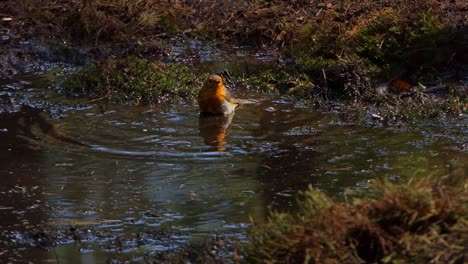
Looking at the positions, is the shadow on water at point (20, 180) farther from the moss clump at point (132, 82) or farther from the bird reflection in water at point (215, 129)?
the bird reflection in water at point (215, 129)

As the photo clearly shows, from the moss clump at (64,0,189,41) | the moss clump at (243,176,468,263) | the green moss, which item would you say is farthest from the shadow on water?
the green moss

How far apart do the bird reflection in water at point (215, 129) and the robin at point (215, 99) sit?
0.06m

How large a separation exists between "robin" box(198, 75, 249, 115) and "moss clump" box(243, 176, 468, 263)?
454cm

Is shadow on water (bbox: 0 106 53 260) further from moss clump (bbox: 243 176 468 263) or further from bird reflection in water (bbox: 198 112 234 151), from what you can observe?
moss clump (bbox: 243 176 468 263)

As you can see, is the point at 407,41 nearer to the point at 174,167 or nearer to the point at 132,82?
the point at 132,82

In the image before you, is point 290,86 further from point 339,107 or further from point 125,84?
point 125,84

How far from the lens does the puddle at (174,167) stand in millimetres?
6172

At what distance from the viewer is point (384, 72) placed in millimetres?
10641

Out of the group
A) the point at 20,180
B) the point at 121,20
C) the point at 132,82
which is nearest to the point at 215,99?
the point at 132,82

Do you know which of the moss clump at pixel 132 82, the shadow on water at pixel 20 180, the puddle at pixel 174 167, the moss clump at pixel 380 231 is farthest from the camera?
the moss clump at pixel 132 82

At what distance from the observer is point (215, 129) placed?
350 inches

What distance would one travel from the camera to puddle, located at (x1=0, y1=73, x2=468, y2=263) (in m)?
6.17

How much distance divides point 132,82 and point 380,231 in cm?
598

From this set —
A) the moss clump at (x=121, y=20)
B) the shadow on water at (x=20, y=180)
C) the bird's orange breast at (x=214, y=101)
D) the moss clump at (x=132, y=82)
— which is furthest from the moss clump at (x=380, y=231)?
the moss clump at (x=121, y=20)
